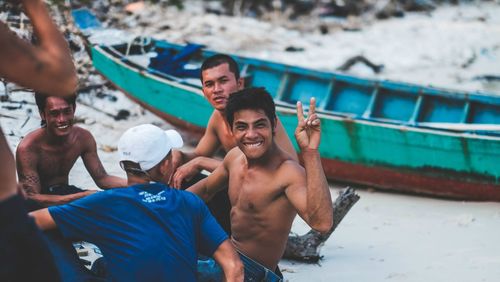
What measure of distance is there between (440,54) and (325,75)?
6.83m

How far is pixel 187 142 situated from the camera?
10102 mm

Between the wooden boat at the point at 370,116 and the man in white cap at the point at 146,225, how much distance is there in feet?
16.6

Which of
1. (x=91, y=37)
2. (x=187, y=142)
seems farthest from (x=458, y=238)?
(x=91, y=37)

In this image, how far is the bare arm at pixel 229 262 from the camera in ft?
11.0

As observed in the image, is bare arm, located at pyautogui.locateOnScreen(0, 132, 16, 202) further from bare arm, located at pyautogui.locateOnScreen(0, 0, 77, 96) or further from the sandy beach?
the sandy beach

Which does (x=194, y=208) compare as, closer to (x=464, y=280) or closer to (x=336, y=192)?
(x=464, y=280)

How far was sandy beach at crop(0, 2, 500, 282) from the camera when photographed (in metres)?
5.82

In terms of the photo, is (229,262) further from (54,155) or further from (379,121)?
(379,121)

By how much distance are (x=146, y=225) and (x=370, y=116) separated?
655 centimetres

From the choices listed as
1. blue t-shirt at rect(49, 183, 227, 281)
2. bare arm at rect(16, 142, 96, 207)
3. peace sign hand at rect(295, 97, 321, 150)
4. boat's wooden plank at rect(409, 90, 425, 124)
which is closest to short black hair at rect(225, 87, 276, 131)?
peace sign hand at rect(295, 97, 321, 150)

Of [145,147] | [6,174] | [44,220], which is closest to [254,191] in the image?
[145,147]

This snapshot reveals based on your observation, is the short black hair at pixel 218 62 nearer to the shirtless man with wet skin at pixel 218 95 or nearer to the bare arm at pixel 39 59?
the shirtless man with wet skin at pixel 218 95

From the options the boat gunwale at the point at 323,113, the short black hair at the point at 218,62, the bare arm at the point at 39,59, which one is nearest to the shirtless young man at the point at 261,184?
the short black hair at the point at 218,62

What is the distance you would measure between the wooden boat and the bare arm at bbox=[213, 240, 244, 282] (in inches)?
197
